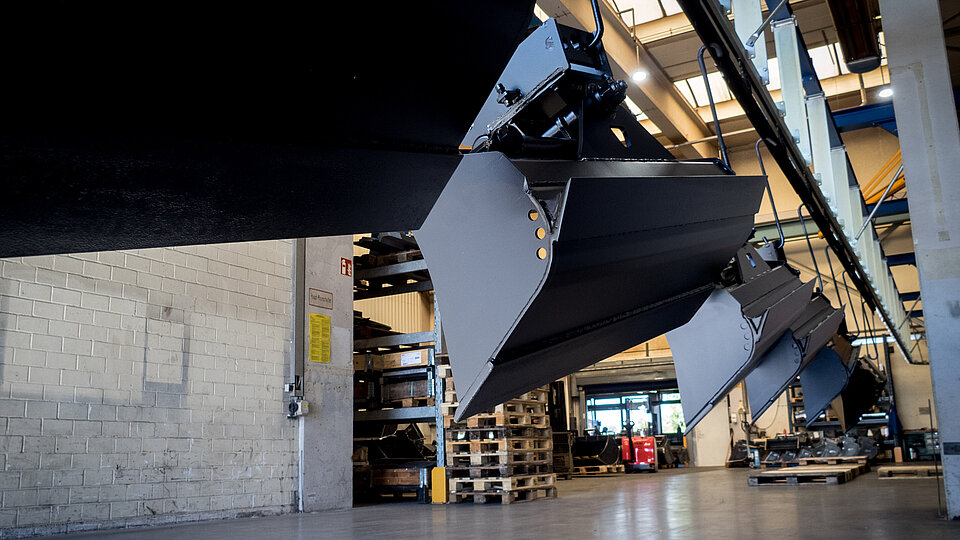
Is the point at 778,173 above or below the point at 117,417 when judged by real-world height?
above

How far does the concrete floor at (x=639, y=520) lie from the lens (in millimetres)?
5234

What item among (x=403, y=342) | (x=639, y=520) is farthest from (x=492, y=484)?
(x=639, y=520)

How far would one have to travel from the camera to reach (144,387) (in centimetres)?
716

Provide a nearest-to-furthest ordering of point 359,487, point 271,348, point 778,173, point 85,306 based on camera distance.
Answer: point 85,306, point 271,348, point 359,487, point 778,173

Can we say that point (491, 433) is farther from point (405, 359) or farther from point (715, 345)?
point (715, 345)

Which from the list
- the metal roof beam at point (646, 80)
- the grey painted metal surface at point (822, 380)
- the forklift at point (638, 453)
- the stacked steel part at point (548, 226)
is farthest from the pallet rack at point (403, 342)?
the forklift at point (638, 453)

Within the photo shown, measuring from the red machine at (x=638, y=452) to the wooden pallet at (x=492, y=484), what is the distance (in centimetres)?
1076

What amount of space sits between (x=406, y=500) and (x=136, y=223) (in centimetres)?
913

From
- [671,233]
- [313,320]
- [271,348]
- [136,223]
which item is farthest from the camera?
[313,320]

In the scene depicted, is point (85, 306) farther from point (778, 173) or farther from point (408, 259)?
point (778, 173)

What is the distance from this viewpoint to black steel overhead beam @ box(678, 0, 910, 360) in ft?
13.4

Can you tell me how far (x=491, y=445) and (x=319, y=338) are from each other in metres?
2.61

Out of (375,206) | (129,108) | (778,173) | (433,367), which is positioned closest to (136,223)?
(129,108)

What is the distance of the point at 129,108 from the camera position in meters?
1.25
